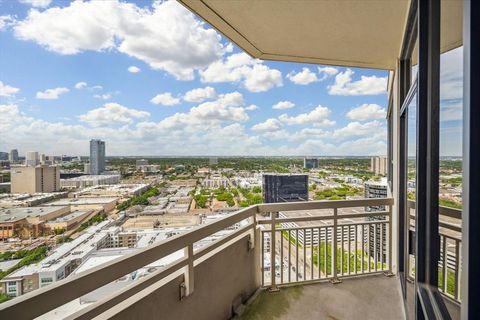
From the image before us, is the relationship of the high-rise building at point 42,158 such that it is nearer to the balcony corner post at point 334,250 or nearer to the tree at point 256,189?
the tree at point 256,189

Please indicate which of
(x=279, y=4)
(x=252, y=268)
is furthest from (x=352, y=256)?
(x=279, y=4)

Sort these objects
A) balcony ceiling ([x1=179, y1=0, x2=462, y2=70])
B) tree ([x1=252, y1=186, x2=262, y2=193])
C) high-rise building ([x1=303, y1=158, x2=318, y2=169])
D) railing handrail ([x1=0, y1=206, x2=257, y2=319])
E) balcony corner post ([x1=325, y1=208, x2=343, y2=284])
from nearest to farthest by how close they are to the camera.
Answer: railing handrail ([x1=0, y1=206, x2=257, y2=319]) → balcony ceiling ([x1=179, y1=0, x2=462, y2=70]) → tree ([x1=252, y1=186, x2=262, y2=193]) → balcony corner post ([x1=325, y1=208, x2=343, y2=284]) → high-rise building ([x1=303, y1=158, x2=318, y2=169])

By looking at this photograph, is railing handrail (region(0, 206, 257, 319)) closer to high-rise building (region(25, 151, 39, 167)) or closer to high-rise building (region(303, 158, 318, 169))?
high-rise building (region(25, 151, 39, 167))

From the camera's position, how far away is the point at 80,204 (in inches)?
61.0

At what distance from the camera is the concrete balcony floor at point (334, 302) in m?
2.51

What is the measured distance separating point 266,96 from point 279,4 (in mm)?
2990

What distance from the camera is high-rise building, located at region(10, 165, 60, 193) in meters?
1.28

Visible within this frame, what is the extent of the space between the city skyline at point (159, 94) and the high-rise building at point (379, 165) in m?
0.17

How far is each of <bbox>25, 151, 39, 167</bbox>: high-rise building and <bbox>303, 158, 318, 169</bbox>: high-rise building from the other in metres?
2.78

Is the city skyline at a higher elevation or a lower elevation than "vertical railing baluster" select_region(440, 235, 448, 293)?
higher

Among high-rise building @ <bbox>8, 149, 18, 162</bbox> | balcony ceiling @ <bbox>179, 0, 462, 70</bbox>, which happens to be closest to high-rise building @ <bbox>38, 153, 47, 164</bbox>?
high-rise building @ <bbox>8, 149, 18, 162</bbox>

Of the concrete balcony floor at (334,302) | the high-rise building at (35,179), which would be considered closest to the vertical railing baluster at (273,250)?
the concrete balcony floor at (334,302)

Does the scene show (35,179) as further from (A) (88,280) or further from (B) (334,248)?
(B) (334,248)

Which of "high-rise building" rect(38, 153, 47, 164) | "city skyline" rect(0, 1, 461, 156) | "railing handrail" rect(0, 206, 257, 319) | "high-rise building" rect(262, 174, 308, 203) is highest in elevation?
"city skyline" rect(0, 1, 461, 156)
